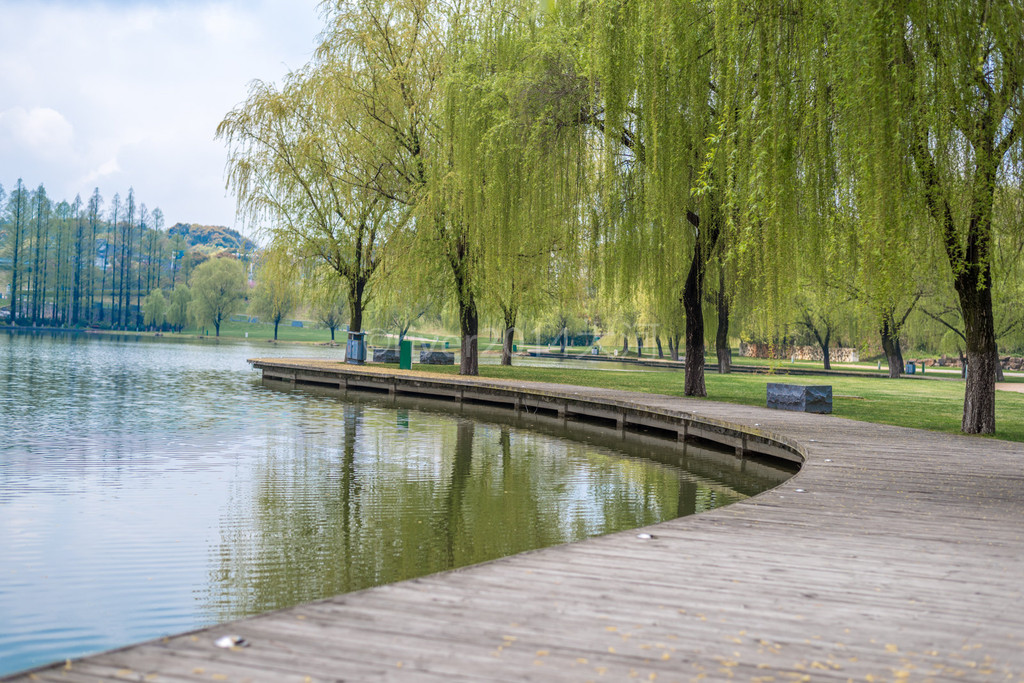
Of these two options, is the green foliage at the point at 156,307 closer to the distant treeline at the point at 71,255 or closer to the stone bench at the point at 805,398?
the distant treeline at the point at 71,255

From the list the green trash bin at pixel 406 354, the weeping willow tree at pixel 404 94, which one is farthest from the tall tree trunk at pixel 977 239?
the green trash bin at pixel 406 354

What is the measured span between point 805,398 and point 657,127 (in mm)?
6388

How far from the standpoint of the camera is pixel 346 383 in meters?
20.8

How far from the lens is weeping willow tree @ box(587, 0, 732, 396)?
333 inches

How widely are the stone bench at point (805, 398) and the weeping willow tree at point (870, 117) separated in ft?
17.7

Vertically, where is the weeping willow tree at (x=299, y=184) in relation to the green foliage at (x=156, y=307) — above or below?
above

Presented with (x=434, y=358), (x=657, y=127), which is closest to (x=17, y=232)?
(x=434, y=358)

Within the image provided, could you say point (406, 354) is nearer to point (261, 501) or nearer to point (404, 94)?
point (404, 94)

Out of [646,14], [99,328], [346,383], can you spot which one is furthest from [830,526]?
[99,328]

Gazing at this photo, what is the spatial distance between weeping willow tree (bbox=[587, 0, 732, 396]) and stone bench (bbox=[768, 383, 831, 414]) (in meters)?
2.71

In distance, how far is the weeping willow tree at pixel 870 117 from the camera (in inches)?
252

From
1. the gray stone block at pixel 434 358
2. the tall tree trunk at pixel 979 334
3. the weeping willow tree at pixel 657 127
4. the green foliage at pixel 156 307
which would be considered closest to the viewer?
the weeping willow tree at pixel 657 127

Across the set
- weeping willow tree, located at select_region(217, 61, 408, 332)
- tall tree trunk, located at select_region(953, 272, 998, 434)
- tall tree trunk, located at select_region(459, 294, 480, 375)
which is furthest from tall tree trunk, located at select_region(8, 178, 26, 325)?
tall tree trunk, located at select_region(953, 272, 998, 434)

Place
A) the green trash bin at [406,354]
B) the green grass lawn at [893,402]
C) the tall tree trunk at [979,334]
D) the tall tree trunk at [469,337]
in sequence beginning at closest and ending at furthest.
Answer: the tall tree trunk at [979,334], the green grass lawn at [893,402], the tall tree trunk at [469,337], the green trash bin at [406,354]
